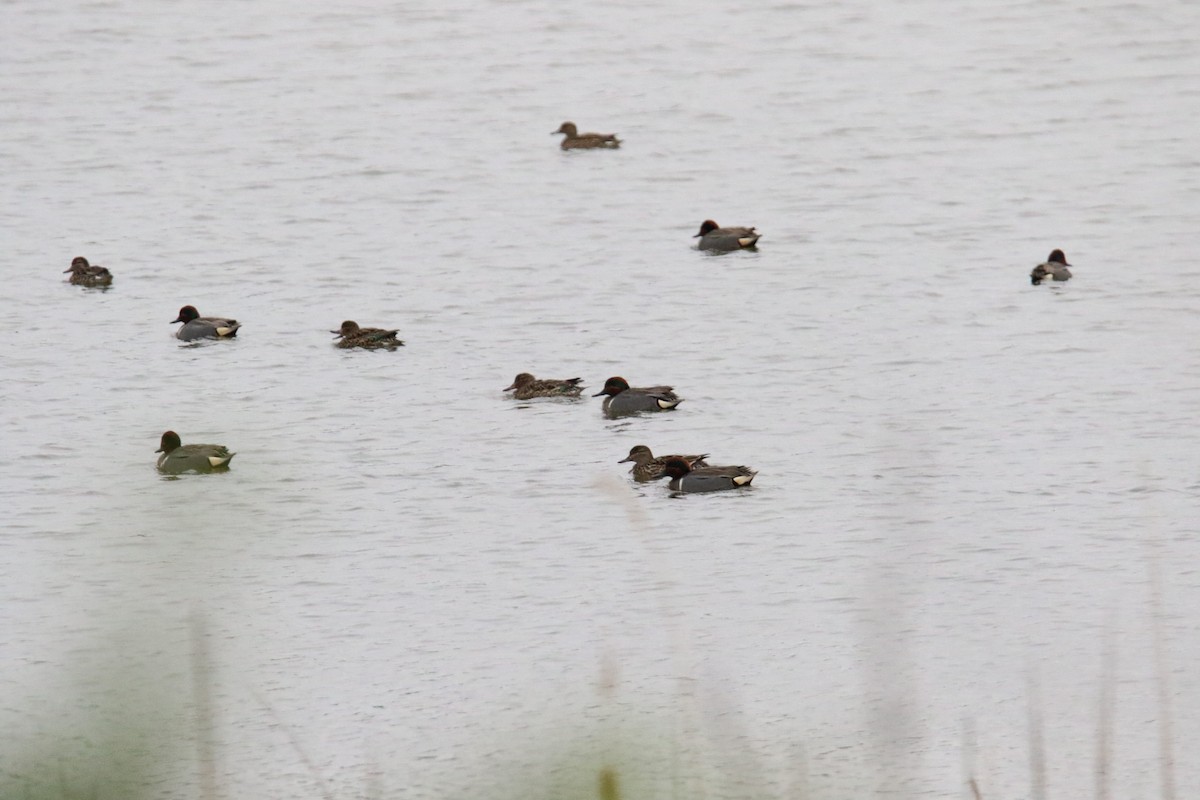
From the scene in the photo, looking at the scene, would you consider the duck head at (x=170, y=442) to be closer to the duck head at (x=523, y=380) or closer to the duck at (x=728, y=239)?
the duck head at (x=523, y=380)

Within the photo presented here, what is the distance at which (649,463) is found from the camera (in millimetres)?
13688

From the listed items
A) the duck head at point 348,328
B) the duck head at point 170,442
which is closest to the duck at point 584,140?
the duck head at point 348,328

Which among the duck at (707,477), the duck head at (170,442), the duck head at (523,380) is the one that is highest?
the duck head at (523,380)

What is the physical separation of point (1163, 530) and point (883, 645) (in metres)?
2.67

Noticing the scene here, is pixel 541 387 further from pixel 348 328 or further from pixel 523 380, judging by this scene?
pixel 348 328

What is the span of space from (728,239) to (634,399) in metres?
5.59

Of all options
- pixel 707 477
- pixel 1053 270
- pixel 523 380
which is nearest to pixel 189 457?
pixel 523 380

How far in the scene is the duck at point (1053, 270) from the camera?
60.9ft

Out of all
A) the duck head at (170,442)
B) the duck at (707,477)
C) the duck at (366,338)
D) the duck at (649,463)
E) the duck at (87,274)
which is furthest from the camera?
the duck at (87,274)

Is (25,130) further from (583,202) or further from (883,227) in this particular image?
(883,227)

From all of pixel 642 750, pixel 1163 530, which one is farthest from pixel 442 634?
pixel 642 750

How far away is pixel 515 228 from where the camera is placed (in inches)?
861

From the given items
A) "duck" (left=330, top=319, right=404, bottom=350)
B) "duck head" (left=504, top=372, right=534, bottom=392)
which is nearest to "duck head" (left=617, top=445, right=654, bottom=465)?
"duck head" (left=504, top=372, right=534, bottom=392)

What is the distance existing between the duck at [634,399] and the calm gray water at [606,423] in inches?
5.1
